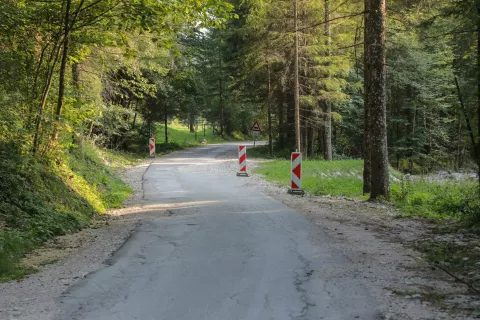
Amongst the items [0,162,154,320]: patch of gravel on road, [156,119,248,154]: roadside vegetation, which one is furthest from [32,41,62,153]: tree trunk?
[156,119,248,154]: roadside vegetation

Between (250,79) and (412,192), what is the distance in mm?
19425

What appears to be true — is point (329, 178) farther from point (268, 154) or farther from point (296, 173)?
point (268, 154)

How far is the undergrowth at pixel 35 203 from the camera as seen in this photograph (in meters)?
6.69

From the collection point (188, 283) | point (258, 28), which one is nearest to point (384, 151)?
point (188, 283)

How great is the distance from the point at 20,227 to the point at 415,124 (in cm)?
3125

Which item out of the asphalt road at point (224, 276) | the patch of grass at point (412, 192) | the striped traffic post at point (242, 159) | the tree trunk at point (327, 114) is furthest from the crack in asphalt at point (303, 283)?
the tree trunk at point (327, 114)

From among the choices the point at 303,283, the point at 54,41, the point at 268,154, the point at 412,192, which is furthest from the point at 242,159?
the point at 268,154

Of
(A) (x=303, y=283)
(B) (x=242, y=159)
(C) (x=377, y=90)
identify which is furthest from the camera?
(B) (x=242, y=159)

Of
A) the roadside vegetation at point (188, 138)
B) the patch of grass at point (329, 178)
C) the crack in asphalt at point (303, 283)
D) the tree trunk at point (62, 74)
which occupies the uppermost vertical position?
the tree trunk at point (62, 74)

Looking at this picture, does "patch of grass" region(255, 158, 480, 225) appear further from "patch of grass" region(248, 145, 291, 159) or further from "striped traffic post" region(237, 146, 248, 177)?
"patch of grass" region(248, 145, 291, 159)

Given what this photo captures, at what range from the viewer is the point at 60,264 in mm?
6113

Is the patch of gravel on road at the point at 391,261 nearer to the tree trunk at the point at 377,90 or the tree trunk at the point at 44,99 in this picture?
the tree trunk at the point at 377,90

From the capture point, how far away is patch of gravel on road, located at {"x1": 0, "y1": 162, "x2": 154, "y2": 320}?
A: 4.35 meters

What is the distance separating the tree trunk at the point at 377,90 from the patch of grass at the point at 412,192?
0.85 m
